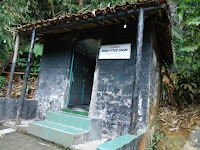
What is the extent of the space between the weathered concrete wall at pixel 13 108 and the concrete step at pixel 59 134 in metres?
1.29

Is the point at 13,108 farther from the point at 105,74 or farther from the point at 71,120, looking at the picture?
the point at 105,74

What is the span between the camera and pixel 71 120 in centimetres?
335

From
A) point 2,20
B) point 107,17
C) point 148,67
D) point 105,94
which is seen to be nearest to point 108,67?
point 105,94

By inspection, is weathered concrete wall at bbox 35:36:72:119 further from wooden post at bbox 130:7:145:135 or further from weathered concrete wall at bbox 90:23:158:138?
wooden post at bbox 130:7:145:135

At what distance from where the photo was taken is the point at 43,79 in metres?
4.86

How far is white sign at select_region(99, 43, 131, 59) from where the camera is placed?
3711 mm

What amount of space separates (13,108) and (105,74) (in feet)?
9.18

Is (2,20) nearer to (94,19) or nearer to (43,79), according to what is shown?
(43,79)

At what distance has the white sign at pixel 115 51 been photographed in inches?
146

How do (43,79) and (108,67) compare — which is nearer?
(108,67)

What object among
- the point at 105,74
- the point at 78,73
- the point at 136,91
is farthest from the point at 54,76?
the point at 136,91

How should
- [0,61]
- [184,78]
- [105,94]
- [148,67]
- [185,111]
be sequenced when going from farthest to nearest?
[0,61]
[184,78]
[185,111]
[105,94]
[148,67]

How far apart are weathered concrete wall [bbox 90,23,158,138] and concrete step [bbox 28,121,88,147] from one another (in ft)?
2.73

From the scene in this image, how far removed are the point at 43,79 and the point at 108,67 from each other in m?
2.31
